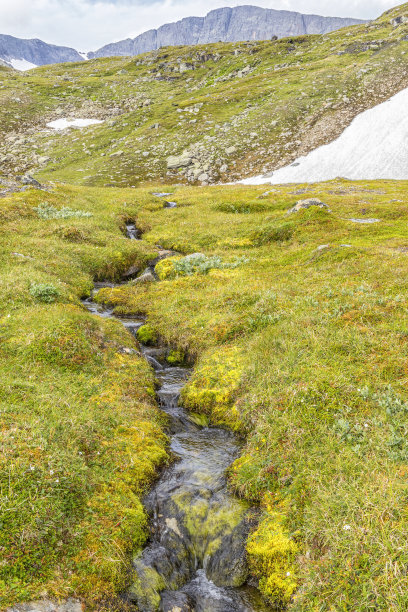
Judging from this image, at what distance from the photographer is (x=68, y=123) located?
10262cm

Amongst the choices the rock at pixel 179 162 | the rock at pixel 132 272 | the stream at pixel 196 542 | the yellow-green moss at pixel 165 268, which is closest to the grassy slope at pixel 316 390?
the stream at pixel 196 542

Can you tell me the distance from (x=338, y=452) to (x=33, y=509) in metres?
6.13

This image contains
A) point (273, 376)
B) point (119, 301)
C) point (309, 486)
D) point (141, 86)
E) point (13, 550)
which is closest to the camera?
point (13, 550)

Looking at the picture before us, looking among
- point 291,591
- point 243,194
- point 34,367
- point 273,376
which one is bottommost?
point 291,591

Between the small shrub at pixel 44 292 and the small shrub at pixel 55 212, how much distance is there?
15.4 metres

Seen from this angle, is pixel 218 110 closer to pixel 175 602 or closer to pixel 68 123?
pixel 68 123

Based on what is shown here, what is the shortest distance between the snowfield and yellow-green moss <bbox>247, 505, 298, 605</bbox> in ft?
188

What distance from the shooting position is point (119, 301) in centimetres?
→ 1962

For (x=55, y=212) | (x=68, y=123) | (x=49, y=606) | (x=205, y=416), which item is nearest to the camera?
(x=49, y=606)

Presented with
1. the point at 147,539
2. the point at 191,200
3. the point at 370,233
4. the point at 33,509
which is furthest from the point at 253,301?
the point at 191,200

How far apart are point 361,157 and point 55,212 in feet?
174

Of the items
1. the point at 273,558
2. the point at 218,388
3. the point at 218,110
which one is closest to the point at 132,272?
the point at 218,388

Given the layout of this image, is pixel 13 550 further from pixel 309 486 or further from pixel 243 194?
pixel 243 194

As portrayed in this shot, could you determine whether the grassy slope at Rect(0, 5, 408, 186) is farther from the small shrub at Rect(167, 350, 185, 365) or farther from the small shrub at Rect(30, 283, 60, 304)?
the small shrub at Rect(167, 350, 185, 365)
